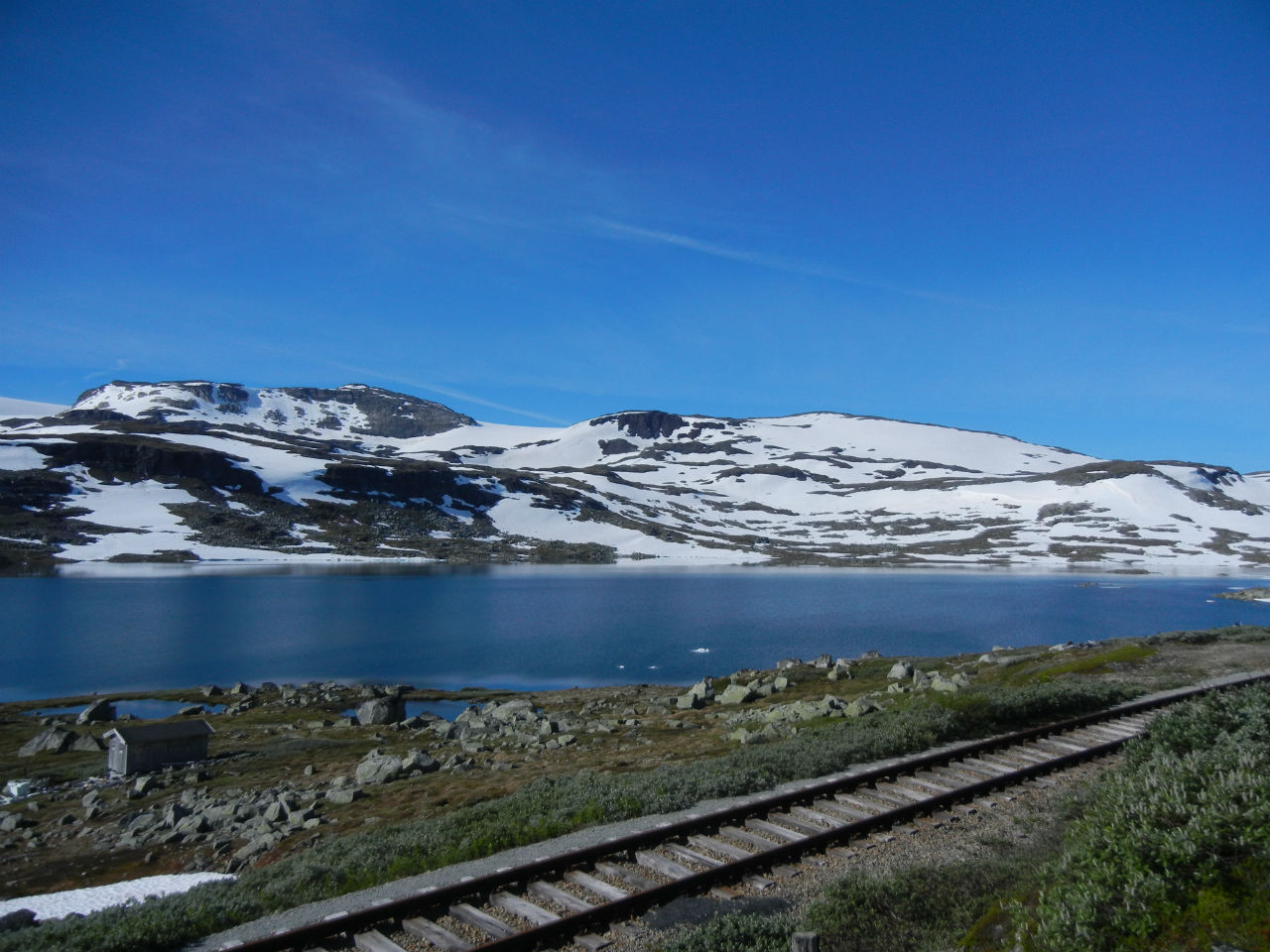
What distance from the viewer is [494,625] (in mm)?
78688

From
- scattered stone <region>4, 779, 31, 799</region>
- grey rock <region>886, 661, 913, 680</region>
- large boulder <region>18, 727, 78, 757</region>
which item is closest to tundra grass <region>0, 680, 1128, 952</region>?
grey rock <region>886, 661, 913, 680</region>

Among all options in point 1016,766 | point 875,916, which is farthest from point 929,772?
point 875,916

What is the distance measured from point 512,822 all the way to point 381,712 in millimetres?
29027

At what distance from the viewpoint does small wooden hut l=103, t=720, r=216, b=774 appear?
92.7ft

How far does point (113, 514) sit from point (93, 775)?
577ft

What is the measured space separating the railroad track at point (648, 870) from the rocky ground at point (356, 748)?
32.0ft

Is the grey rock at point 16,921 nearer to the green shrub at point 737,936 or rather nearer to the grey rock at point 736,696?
the green shrub at point 737,936

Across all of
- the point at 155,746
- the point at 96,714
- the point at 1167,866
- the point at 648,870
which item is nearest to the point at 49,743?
the point at 96,714

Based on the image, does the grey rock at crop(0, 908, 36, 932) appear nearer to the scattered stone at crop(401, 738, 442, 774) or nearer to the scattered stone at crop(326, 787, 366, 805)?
the scattered stone at crop(326, 787, 366, 805)

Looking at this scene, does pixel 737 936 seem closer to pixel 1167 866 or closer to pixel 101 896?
pixel 1167 866

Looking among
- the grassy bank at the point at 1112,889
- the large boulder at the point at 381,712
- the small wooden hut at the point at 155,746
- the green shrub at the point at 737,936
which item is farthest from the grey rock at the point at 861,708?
the small wooden hut at the point at 155,746

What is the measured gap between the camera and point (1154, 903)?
6.39 meters

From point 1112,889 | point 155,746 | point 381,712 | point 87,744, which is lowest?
point 87,744

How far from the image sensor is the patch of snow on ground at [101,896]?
43.2ft
